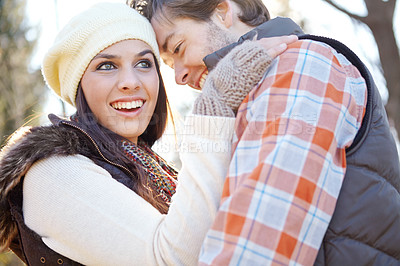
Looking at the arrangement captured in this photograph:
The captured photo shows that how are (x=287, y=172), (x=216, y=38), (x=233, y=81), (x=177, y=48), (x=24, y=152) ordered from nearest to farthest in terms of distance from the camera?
(x=287, y=172) < (x=233, y=81) < (x=24, y=152) < (x=216, y=38) < (x=177, y=48)

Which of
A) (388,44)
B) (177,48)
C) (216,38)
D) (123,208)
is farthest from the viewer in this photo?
(388,44)

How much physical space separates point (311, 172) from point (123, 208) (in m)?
0.73

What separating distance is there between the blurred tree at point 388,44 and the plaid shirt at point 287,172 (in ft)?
11.3

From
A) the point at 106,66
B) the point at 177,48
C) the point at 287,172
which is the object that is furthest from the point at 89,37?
the point at 287,172

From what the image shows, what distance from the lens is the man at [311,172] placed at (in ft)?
4.68

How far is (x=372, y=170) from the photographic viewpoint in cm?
158

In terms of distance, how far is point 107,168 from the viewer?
205 cm

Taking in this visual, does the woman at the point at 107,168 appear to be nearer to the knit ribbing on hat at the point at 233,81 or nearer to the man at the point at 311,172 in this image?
the knit ribbing on hat at the point at 233,81

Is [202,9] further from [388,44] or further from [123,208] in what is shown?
[388,44]

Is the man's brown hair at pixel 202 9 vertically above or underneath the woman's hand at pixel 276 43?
underneath

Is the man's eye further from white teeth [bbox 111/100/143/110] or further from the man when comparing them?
the man

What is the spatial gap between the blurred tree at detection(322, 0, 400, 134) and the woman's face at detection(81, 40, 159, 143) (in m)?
3.09

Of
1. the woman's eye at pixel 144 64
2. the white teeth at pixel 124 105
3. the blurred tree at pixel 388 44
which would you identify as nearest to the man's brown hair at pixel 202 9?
the woman's eye at pixel 144 64

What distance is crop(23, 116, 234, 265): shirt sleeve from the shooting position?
63.7 inches
